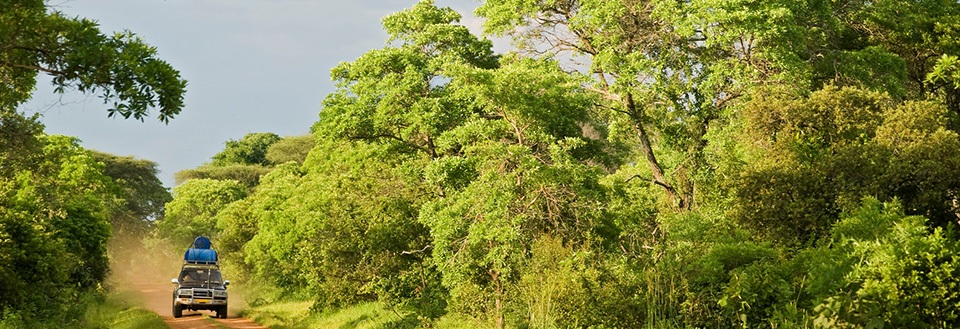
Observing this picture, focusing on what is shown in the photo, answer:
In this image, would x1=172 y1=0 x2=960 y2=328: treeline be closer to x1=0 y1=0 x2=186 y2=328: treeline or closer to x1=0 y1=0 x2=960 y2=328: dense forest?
x1=0 y1=0 x2=960 y2=328: dense forest

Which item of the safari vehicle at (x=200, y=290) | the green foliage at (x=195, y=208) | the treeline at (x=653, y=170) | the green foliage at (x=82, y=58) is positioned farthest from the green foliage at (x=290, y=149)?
the green foliage at (x=82, y=58)

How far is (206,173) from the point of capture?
86.4m

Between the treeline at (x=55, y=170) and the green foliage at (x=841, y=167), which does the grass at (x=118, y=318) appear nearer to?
the treeline at (x=55, y=170)

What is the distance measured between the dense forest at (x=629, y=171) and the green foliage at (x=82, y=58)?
0.18ft

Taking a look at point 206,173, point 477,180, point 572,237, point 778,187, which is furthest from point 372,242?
point 206,173

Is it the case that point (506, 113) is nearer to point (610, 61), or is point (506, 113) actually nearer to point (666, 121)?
point (610, 61)

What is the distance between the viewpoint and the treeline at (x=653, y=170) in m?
14.9

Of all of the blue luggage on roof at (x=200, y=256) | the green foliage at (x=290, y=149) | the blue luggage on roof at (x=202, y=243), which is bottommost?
the blue luggage on roof at (x=200, y=256)

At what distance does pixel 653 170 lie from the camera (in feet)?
92.7

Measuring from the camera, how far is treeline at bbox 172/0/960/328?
14852 mm

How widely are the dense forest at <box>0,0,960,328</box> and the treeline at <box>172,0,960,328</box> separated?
0.21 ft

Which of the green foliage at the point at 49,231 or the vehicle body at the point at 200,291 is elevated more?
the green foliage at the point at 49,231

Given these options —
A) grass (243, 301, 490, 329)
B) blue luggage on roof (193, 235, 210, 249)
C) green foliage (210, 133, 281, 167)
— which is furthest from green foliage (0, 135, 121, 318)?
green foliage (210, 133, 281, 167)

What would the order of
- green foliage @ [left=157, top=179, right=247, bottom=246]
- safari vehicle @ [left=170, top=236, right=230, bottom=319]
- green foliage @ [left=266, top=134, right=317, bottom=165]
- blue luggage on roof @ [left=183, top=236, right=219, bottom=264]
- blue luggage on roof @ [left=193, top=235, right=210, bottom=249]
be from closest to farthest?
safari vehicle @ [left=170, top=236, right=230, bottom=319]
blue luggage on roof @ [left=183, top=236, right=219, bottom=264]
blue luggage on roof @ [left=193, top=235, right=210, bottom=249]
green foliage @ [left=157, top=179, right=247, bottom=246]
green foliage @ [left=266, top=134, right=317, bottom=165]
